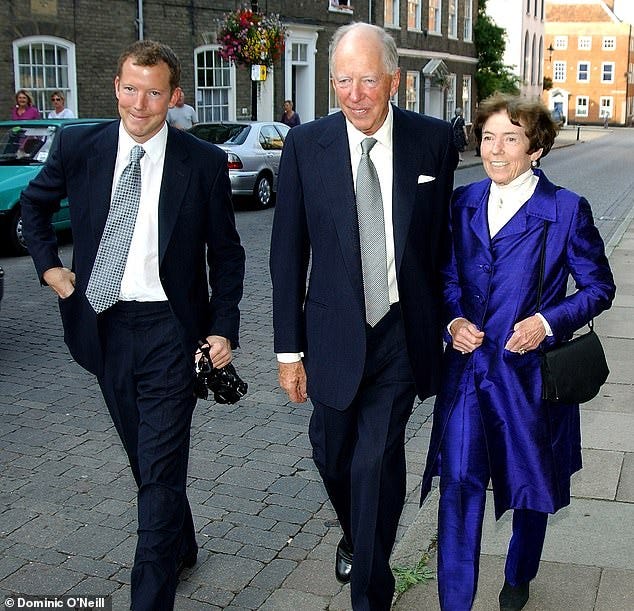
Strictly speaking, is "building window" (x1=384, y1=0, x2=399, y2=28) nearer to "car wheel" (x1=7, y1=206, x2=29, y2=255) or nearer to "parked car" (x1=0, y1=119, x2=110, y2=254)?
"parked car" (x1=0, y1=119, x2=110, y2=254)

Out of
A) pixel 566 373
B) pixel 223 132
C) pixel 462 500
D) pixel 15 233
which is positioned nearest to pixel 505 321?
pixel 566 373

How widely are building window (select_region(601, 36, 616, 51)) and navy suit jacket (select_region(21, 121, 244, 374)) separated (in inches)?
3516

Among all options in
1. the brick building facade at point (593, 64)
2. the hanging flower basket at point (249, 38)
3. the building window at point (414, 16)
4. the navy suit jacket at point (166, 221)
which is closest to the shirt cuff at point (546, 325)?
the navy suit jacket at point (166, 221)

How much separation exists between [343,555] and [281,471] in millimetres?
1319

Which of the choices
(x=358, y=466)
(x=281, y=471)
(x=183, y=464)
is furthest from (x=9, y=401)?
(x=358, y=466)

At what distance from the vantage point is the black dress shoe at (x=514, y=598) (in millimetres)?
3566

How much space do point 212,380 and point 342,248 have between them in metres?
0.67

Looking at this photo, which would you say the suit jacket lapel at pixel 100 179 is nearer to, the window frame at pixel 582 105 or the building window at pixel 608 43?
the window frame at pixel 582 105

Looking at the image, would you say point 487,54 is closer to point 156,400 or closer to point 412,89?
point 412,89

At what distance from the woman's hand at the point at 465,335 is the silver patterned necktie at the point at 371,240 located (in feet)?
0.79

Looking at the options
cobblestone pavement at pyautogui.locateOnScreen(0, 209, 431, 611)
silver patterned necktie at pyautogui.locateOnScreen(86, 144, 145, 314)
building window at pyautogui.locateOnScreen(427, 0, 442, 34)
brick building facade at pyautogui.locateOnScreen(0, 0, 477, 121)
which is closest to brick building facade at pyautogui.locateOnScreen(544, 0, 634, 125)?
building window at pyautogui.locateOnScreen(427, 0, 442, 34)

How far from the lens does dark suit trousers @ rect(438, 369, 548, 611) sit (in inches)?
132

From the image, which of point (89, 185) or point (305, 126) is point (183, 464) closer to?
point (89, 185)

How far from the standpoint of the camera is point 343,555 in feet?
12.6
